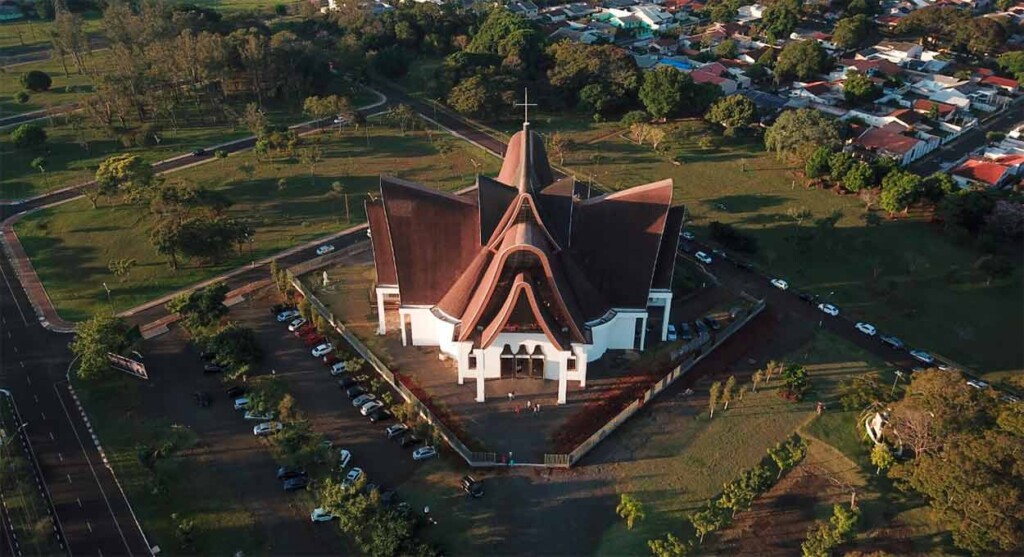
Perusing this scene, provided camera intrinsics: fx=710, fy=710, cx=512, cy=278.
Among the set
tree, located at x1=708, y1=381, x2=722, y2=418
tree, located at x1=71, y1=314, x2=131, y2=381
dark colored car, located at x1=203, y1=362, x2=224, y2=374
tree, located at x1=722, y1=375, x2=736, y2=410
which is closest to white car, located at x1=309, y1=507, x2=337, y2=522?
dark colored car, located at x1=203, y1=362, x2=224, y2=374

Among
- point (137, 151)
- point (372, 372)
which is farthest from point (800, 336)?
point (137, 151)

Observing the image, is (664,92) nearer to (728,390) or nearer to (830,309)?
(830,309)

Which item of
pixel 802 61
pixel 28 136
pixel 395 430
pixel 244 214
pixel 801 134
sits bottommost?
pixel 395 430

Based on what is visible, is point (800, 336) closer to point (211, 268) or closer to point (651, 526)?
point (651, 526)

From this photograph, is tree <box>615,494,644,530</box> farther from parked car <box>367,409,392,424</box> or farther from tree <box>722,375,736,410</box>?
parked car <box>367,409,392,424</box>

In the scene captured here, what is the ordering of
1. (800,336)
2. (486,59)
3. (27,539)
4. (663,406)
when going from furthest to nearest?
(486,59) < (800,336) < (663,406) < (27,539)

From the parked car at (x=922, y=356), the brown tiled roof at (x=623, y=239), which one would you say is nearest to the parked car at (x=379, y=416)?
the brown tiled roof at (x=623, y=239)

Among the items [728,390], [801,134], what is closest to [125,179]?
[728,390]
